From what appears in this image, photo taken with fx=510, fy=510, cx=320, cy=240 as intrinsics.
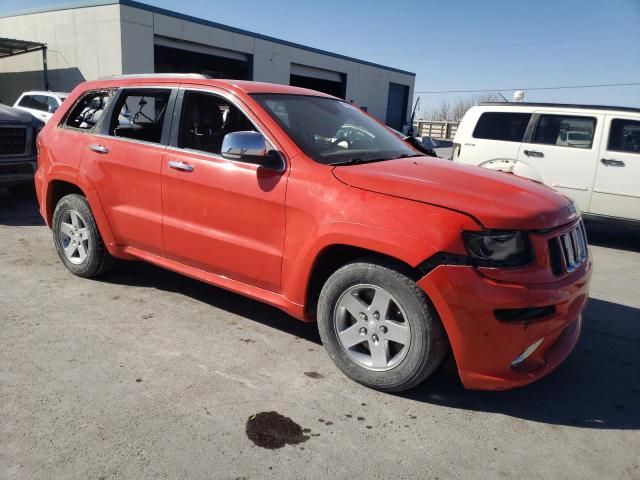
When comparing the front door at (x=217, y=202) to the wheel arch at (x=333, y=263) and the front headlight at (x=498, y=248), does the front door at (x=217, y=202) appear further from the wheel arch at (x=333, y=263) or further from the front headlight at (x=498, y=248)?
the front headlight at (x=498, y=248)

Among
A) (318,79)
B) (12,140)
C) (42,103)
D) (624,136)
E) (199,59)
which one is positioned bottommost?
(12,140)

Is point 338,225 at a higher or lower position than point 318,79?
lower

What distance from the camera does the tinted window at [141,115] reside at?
13.3 ft

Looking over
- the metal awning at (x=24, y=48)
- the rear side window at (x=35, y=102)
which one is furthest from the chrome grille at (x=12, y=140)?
the metal awning at (x=24, y=48)

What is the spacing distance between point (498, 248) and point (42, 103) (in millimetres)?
12907

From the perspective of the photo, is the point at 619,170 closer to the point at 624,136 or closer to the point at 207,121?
the point at 624,136

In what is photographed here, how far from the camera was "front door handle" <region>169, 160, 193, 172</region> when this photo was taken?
12.0 ft

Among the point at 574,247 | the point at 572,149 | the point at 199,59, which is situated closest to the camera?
the point at 574,247

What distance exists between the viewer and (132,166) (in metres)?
4.01

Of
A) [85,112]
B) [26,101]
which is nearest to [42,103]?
[26,101]

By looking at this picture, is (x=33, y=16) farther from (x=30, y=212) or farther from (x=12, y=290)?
(x=12, y=290)

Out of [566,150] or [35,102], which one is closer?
[566,150]

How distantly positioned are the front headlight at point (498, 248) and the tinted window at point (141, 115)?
2.57 metres

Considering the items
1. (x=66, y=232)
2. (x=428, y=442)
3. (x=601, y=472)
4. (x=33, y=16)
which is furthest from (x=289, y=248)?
(x=33, y=16)
